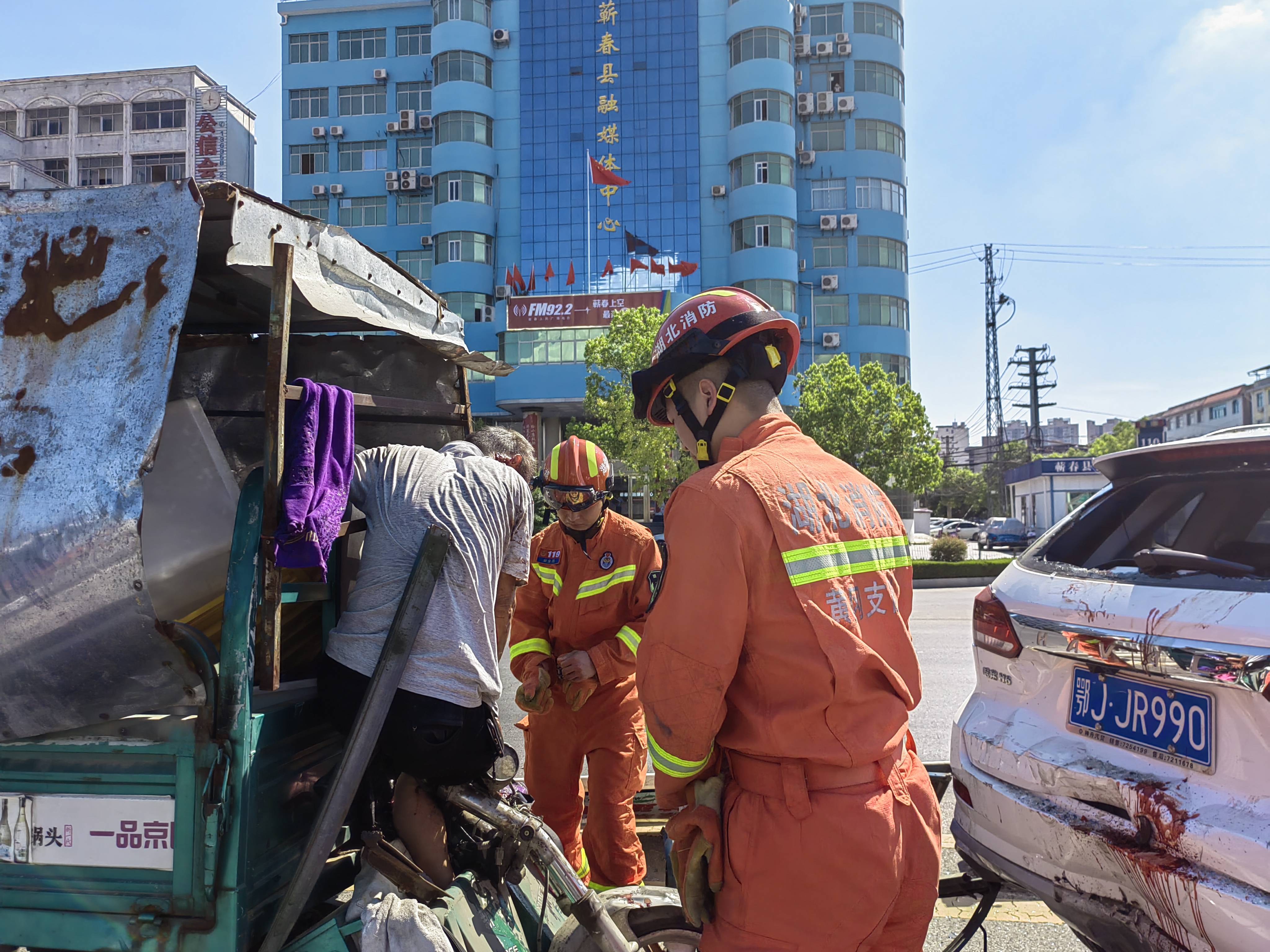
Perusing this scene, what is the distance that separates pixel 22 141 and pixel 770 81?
42.1 metres

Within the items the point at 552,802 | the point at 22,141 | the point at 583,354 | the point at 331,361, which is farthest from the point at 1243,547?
the point at 22,141

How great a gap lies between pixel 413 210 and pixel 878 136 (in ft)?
74.0

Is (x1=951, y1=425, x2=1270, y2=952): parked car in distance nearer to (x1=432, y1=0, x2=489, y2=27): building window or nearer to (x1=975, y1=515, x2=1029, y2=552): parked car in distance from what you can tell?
(x1=975, y1=515, x2=1029, y2=552): parked car in distance

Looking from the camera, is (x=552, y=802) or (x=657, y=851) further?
(x=657, y=851)

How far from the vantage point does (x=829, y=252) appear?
3919 centimetres

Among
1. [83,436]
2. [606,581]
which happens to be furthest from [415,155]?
[83,436]

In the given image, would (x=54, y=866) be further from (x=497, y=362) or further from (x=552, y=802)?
(x=497, y=362)

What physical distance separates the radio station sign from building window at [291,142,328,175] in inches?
605

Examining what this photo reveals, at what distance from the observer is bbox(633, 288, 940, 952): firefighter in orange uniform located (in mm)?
1697

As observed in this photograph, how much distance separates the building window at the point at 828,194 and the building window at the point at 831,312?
14.0ft

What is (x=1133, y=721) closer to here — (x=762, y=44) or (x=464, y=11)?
(x=762, y=44)

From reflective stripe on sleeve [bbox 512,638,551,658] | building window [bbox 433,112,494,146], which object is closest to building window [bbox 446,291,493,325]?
building window [bbox 433,112,494,146]

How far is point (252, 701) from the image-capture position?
2.26 meters

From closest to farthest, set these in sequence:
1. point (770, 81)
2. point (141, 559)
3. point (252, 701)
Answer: point (141, 559)
point (252, 701)
point (770, 81)
